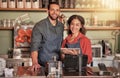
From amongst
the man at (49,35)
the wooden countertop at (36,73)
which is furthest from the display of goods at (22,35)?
the wooden countertop at (36,73)

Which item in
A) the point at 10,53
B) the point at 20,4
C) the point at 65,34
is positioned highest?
the point at 20,4

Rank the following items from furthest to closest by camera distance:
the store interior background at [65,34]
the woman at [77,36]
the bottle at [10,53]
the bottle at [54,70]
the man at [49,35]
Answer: the store interior background at [65,34] → the bottle at [10,53] → the man at [49,35] → the woman at [77,36] → the bottle at [54,70]

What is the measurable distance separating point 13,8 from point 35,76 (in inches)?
94.9

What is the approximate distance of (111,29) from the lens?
196 inches

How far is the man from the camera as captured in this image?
3424mm

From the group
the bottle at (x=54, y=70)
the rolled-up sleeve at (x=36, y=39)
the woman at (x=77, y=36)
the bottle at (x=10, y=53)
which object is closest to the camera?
the bottle at (x=54, y=70)

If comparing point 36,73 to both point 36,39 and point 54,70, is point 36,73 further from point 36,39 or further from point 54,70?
point 36,39

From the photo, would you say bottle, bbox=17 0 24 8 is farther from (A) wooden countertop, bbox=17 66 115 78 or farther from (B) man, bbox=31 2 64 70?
(A) wooden countertop, bbox=17 66 115 78

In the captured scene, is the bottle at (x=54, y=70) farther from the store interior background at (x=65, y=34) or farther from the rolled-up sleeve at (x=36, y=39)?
the store interior background at (x=65, y=34)

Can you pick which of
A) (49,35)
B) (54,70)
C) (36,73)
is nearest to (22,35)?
(49,35)

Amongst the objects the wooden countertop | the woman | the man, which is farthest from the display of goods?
the wooden countertop

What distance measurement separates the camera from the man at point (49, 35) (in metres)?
3.42

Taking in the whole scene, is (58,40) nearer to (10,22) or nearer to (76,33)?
(76,33)

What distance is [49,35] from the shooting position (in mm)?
3486
